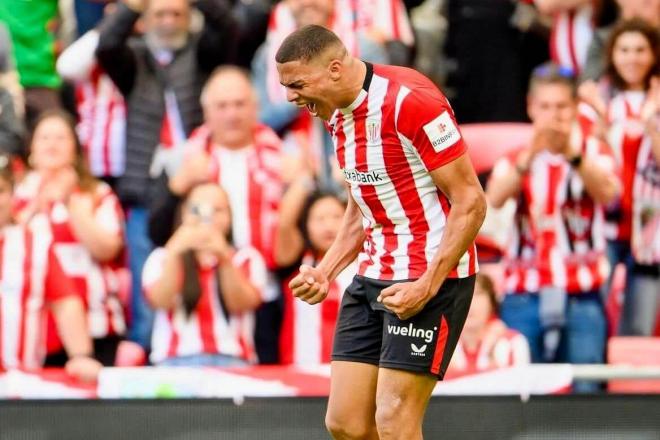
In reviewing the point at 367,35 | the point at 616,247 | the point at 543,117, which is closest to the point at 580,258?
the point at 616,247

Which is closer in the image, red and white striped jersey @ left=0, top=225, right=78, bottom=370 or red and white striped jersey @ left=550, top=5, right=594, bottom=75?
red and white striped jersey @ left=0, top=225, right=78, bottom=370

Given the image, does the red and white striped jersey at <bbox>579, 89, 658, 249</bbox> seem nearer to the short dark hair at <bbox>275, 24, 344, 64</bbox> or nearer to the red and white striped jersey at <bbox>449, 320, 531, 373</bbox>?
the red and white striped jersey at <bbox>449, 320, 531, 373</bbox>

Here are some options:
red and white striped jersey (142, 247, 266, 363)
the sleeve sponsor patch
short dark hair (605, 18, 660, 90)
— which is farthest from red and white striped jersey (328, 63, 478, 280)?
short dark hair (605, 18, 660, 90)

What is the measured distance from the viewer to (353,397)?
455 centimetres

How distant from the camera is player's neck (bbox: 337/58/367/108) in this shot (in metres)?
4.37

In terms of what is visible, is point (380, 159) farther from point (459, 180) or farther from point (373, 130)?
point (459, 180)

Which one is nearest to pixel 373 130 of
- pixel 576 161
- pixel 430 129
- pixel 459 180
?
pixel 430 129

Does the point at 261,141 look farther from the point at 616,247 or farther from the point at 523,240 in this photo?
the point at 616,247

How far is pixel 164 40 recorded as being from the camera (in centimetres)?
698

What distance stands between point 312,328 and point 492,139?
54.8 inches

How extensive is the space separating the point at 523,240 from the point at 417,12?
141cm

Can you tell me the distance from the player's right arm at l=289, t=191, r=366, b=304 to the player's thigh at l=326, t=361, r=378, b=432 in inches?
10.5

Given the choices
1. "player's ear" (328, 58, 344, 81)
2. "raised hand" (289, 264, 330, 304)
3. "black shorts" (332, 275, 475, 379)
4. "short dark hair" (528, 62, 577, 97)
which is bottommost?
"black shorts" (332, 275, 475, 379)

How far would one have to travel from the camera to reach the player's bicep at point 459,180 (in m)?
4.30
